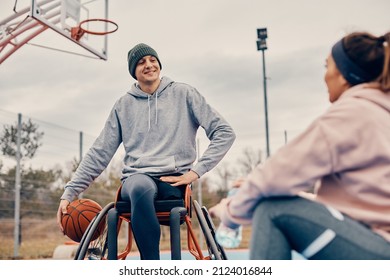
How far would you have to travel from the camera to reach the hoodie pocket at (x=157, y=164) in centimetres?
162

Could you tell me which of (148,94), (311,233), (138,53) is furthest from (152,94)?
(311,233)

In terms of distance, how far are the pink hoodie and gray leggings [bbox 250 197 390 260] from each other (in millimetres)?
25

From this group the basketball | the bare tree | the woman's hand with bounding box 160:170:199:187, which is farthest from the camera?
the bare tree

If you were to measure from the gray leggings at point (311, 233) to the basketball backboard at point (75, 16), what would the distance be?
8.54ft

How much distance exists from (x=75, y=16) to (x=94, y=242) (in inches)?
83.5

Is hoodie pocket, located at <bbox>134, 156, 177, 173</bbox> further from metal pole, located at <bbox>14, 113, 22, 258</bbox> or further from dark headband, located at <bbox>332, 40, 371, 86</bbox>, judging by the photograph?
metal pole, located at <bbox>14, 113, 22, 258</bbox>

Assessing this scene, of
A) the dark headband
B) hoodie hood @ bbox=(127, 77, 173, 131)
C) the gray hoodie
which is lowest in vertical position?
the gray hoodie

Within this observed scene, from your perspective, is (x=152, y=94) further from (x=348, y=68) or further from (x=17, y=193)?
(x=17, y=193)

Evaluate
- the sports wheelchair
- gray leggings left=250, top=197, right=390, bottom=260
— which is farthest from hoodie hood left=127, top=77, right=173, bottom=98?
gray leggings left=250, top=197, right=390, bottom=260

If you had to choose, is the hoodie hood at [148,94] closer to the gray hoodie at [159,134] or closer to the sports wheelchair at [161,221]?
the gray hoodie at [159,134]

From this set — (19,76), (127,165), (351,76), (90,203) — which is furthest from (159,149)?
(19,76)

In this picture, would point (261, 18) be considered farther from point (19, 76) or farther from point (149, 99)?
point (19, 76)

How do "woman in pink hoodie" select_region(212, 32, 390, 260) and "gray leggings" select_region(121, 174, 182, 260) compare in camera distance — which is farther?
"gray leggings" select_region(121, 174, 182, 260)

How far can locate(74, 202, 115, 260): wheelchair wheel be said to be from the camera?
150 cm
